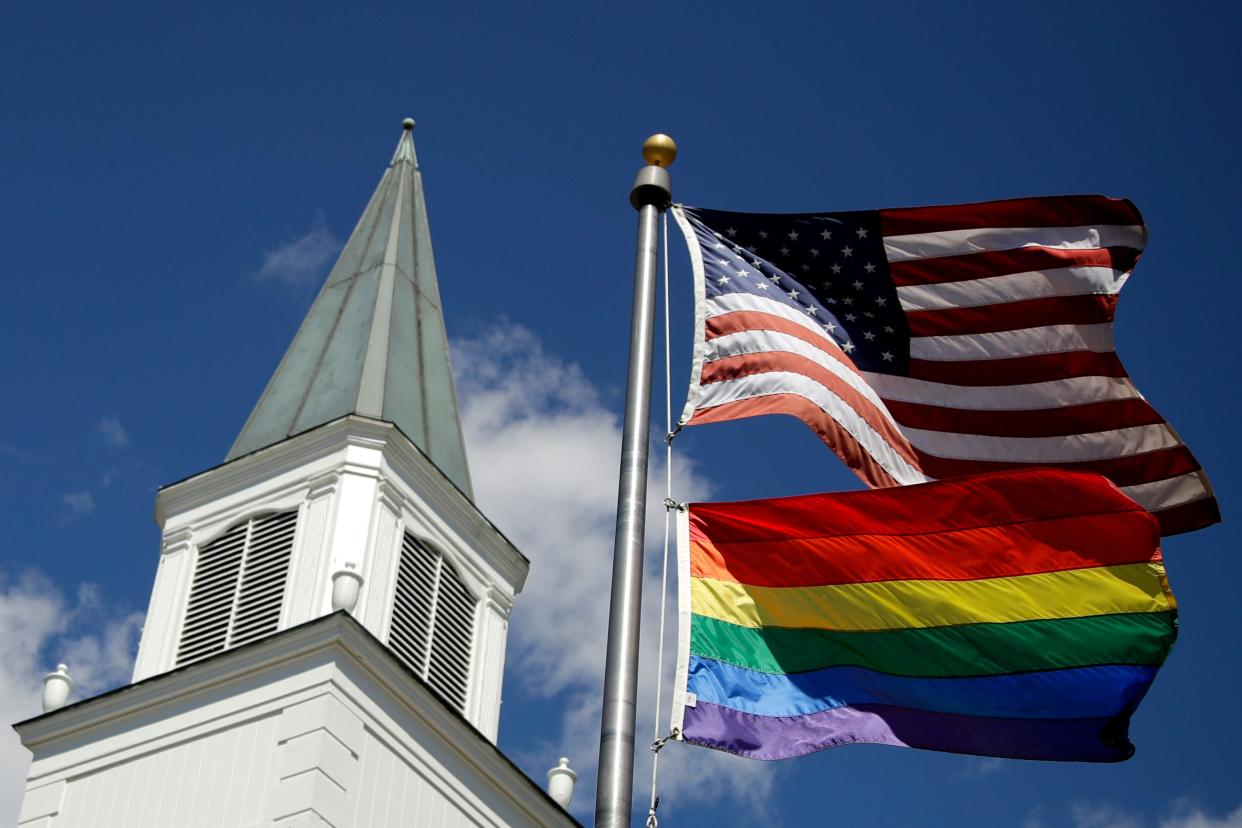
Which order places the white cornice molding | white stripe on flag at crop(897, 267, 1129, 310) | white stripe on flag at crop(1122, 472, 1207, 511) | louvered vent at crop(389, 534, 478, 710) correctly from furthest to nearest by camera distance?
the white cornice molding
louvered vent at crop(389, 534, 478, 710)
white stripe on flag at crop(897, 267, 1129, 310)
white stripe on flag at crop(1122, 472, 1207, 511)

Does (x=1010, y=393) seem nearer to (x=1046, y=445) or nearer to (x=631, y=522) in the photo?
(x=1046, y=445)

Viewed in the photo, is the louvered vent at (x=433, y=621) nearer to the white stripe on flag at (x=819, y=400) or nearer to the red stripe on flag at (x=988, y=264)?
the white stripe on flag at (x=819, y=400)

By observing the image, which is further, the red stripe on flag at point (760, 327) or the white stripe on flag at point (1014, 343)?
the white stripe on flag at point (1014, 343)

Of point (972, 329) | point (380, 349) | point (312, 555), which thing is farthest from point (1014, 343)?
point (380, 349)

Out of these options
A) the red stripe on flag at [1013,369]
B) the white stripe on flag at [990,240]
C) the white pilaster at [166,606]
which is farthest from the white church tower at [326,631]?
the white stripe on flag at [990,240]

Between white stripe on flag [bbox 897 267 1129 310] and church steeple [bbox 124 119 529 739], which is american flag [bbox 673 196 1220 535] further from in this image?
church steeple [bbox 124 119 529 739]

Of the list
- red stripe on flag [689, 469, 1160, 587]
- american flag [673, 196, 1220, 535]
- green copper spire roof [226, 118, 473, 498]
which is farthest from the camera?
green copper spire roof [226, 118, 473, 498]

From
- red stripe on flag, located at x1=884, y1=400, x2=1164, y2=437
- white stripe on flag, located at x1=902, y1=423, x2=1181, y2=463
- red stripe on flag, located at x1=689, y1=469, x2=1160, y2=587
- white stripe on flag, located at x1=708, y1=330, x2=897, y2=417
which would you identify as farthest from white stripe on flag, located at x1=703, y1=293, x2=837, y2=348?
red stripe on flag, located at x1=689, y1=469, x2=1160, y2=587

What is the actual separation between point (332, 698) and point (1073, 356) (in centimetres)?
870

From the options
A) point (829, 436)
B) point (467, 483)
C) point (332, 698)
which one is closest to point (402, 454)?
point (467, 483)

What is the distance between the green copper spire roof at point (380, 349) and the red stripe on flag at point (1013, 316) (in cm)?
839

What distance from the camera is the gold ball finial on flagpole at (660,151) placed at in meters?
15.9

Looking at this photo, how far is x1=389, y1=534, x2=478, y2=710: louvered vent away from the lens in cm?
2150

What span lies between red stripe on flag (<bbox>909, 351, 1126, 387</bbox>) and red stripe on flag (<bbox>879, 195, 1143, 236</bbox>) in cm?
140
